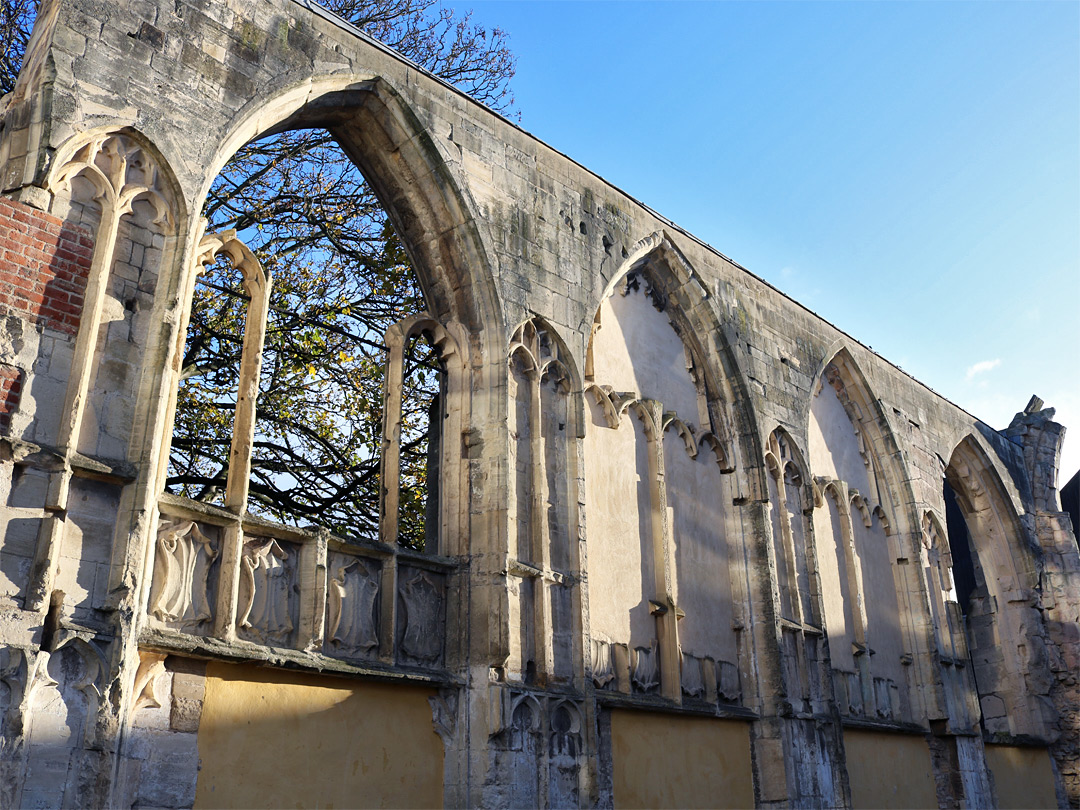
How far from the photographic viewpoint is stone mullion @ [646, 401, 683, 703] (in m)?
8.01

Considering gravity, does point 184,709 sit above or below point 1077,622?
below

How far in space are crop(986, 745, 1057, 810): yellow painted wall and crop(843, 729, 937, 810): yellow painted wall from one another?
136cm

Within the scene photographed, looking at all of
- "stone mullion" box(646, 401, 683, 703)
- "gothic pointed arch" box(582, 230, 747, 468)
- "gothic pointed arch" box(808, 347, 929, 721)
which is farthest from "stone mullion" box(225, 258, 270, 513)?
"gothic pointed arch" box(808, 347, 929, 721)

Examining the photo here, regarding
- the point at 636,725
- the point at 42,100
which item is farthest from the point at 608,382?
the point at 42,100

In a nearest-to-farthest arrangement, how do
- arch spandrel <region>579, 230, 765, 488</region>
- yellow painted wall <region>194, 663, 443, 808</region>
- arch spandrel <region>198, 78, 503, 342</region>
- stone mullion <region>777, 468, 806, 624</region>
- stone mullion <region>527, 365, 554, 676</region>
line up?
1. yellow painted wall <region>194, 663, 443, 808</region>
2. stone mullion <region>527, 365, 554, 676</region>
3. arch spandrel <region>198, 78, 503, 342</region>
4. stone mullion <region>777, 468, 806, 624</region>
5. arch spandrel <region>579, 230, 765, 488</region>

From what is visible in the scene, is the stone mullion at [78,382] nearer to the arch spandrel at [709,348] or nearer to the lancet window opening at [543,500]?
the lancet window opening at [543,500]

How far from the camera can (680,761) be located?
780cm

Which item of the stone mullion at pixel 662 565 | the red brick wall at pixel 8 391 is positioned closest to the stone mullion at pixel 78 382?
the red brick wall at pixel 8 391

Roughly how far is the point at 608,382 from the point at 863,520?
435 cm

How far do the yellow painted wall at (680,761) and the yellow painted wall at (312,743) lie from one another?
1.53 metres

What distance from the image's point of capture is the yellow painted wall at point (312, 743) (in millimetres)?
5367

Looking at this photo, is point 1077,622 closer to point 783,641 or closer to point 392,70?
point 783,641

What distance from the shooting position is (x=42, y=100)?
544cm

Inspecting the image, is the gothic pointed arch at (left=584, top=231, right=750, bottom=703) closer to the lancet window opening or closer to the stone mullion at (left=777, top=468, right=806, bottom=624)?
the lancet window opening
